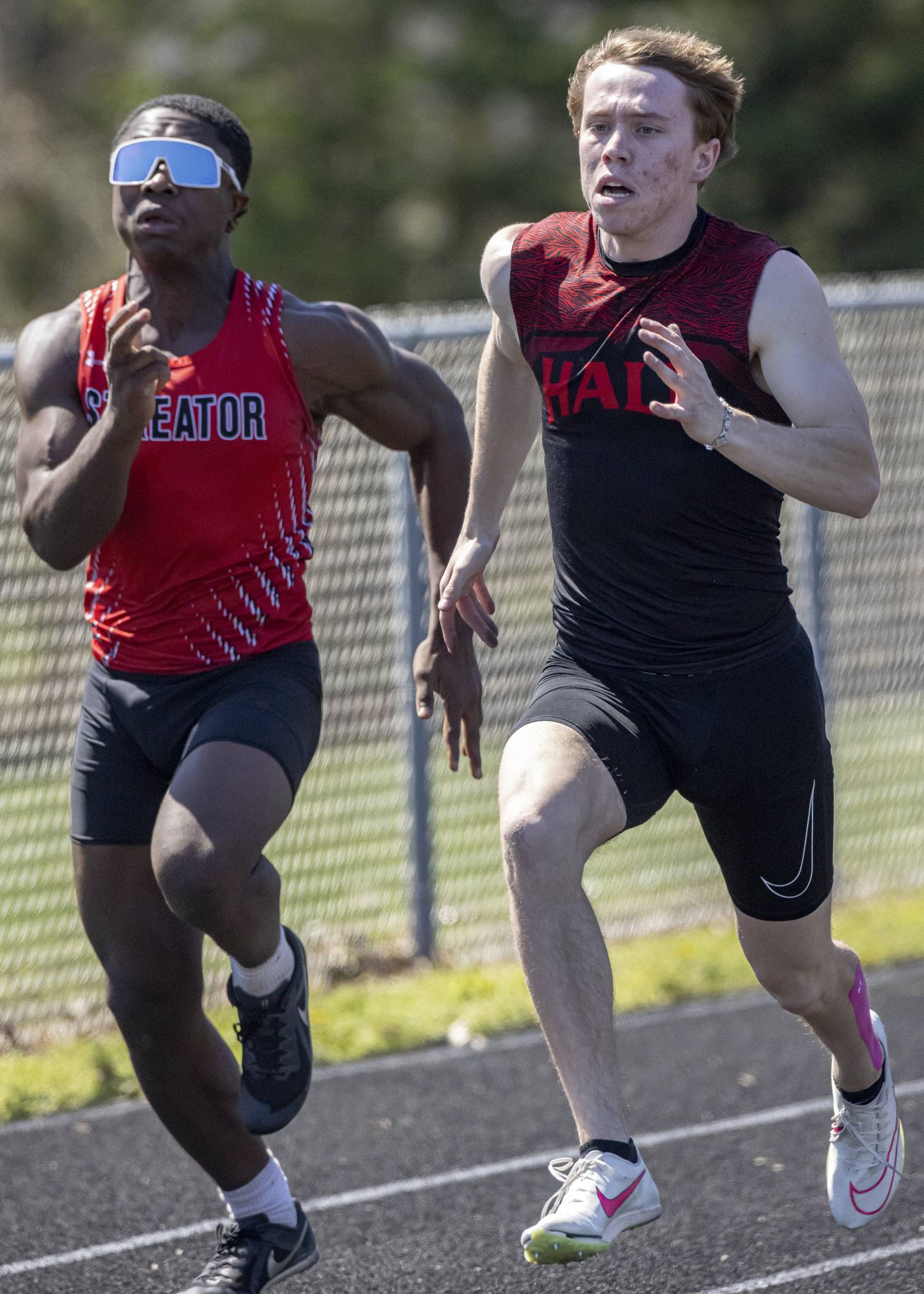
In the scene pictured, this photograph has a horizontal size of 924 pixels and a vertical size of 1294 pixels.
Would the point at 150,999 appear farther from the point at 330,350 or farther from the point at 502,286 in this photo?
the point at 502,286

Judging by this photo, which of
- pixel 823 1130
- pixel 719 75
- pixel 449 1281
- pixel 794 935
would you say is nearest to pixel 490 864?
pixel 823 1130

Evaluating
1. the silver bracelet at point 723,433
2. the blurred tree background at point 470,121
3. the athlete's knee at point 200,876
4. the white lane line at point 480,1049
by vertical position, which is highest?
the blurred tree background at point 470,121

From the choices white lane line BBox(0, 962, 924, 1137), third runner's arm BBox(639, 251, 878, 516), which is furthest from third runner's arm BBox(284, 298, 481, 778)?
white lane line BBox(0, 962, 924, 1137)

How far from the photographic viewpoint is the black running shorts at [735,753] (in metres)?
3.63

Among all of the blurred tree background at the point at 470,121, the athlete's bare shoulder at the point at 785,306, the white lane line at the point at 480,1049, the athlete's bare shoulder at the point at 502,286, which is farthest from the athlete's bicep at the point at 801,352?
the blurred tree background at the point at 470,121

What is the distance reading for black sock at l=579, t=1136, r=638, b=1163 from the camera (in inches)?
Result: 127

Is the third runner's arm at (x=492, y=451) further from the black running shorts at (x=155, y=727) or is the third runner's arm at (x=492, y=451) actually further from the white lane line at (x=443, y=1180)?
the white lane line at (x=443, y=1180)

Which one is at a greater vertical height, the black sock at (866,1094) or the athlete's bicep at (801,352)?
the athlete's bicep at (801,352)

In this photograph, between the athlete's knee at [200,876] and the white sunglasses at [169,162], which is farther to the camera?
the white sunglasses at [169,162]

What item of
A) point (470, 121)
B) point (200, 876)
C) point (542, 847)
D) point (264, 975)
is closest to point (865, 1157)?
point (542, 847)

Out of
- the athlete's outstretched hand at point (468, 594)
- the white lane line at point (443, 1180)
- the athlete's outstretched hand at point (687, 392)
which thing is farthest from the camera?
the white lane line at point (443, 1180)

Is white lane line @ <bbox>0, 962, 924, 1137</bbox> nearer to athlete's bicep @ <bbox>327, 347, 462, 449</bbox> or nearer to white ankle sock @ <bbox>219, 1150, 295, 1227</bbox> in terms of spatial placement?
white ankle sock @ <bbox>219, 1150, 295, 1227</bbox>

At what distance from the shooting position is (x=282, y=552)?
4.09 meters

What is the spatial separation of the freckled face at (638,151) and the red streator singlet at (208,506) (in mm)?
888
